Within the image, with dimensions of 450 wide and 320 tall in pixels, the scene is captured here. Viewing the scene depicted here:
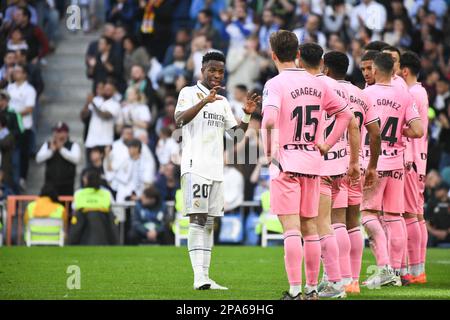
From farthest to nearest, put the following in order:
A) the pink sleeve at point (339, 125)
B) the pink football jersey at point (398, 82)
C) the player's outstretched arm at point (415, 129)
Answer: the pink football jersey at point (398, 82) < the player's outstretched arm at point (415, 129) < the pink sleeve at point (339, 125)

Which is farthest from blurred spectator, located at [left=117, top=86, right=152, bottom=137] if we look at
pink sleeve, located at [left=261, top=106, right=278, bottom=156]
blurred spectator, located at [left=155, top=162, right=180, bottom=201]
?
pink sleeve, located at [left=261, top=106, right=278, bottom=156]

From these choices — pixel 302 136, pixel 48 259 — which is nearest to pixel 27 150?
pixel 48 259

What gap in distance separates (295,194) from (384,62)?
3.08 m

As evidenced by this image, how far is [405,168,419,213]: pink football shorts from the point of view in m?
15.2

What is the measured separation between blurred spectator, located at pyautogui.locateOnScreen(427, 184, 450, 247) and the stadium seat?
7.57 metres

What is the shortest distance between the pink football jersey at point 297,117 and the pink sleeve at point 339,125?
174 mm

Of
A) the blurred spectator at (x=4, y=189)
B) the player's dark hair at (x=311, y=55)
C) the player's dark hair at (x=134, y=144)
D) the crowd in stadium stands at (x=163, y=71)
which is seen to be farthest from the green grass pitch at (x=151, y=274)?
the player's dark hair at (x=134, y=144)

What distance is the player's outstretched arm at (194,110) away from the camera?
1291 centimetres

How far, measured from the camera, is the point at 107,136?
87.6ft

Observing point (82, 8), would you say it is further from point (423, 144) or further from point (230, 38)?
point (423, 144)

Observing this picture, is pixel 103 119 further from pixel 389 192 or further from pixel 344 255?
pixel 344 255

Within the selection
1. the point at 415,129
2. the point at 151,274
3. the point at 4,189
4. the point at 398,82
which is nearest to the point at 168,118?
the point at 4,189

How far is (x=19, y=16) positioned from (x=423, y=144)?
15375mm

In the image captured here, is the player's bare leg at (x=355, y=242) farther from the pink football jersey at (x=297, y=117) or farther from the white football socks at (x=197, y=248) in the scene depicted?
the pink football jersey at (x=297, y=117)
